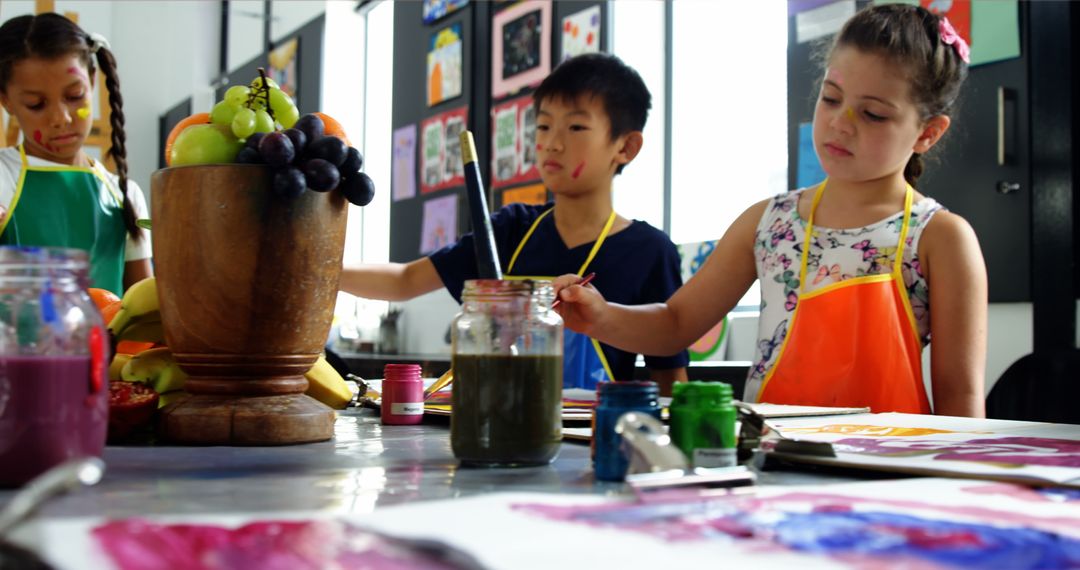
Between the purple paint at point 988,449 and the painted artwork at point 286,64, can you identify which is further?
the painted artwork at point 286,64

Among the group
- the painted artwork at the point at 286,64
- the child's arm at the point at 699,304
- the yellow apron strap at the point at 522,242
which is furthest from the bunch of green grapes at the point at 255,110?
the painted artwork at the point at 286,64

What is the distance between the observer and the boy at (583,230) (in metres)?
1.90

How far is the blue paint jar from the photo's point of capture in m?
0.57

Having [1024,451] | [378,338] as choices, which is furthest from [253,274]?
[378,338]

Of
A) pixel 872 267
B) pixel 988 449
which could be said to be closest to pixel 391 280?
pixel 872 267

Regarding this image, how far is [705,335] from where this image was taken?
118 inches

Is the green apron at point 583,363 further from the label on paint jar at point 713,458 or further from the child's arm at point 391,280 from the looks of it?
the label on paint jar at point 713,458

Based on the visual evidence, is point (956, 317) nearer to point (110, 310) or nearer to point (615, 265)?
point (615, 265)

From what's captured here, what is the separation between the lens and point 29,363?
521 mm

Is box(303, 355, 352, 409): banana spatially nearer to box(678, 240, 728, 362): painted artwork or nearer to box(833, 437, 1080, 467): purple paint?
box(833, 437, 1080, 467): purple paint

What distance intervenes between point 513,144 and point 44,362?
140 inches

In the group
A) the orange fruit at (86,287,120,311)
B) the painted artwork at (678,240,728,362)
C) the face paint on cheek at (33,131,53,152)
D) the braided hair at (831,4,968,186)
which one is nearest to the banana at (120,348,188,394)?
the orange fruit at (86,287,120,311)

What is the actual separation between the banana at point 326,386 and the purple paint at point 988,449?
1.69ft

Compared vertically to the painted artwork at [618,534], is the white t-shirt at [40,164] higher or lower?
higher
